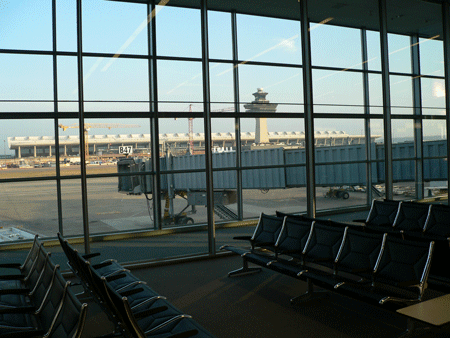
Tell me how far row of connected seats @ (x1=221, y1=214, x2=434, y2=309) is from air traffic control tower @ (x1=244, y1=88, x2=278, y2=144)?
2134mm

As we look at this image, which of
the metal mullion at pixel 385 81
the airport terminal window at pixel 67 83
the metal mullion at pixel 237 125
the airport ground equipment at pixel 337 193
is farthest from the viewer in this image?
the metal mullion at pixel 385 81

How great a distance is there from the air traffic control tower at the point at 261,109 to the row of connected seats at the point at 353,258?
213 centimetres

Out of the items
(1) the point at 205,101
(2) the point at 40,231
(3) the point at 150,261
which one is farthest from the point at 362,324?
(2) the point at 40,231

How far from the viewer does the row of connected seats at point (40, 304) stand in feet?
7.45

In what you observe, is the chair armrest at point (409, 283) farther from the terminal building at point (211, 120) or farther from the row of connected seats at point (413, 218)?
the row of connected seats at point (413, 218)

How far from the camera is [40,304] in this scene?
304 cm

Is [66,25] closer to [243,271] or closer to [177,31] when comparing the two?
[177,31]

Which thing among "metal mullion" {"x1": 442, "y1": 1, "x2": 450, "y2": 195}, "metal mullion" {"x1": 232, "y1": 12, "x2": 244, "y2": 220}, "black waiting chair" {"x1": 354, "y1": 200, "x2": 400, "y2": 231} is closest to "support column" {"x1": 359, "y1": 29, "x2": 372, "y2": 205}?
"black waiting chair" {"x1": 354, "y1": 200, "x2": 400, "y2": 231}

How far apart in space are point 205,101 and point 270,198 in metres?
2.07

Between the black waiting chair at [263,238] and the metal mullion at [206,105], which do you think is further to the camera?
the metal mullion at [206,105]

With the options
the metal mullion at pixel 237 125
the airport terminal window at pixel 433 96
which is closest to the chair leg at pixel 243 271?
the metal mullion at pixel 237 125

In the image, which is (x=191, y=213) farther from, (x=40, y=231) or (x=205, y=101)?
(x=40, y=231)

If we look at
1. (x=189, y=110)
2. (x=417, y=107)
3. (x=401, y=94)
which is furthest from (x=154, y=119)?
(x=417, y=107)

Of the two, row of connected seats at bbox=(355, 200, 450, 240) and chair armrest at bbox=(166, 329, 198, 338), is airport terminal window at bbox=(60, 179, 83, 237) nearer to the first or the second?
chair armrest at bbox=(166, 329, 198, 338)
